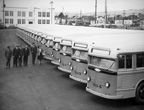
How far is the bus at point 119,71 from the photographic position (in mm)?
8633

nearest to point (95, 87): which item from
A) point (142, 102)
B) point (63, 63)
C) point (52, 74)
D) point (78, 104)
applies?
point (78, 104)

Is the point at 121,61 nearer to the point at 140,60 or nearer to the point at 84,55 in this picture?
the point at 140,60

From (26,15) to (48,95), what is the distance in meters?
74.6

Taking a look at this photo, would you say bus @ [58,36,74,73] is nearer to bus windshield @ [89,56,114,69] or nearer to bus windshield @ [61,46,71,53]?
bus windshield @ [61,46,71,53]

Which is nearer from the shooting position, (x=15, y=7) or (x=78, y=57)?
(x=78, y=57)

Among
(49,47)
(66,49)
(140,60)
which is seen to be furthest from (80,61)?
(49,47)

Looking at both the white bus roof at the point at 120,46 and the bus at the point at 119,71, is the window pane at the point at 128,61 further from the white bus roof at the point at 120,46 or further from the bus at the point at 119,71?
the white bus roof at the point at 120,46

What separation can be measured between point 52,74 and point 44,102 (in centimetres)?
552

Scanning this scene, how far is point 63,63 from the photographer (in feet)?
44.5

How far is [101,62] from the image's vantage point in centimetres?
917

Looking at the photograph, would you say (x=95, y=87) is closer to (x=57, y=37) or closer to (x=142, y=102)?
(x=142, y=102)

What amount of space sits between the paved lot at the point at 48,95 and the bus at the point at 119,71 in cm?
63

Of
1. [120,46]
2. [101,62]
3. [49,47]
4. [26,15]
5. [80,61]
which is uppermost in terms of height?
[26,15]

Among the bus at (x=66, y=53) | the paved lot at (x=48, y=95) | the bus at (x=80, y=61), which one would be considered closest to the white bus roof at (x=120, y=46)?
the bus at (x=80, y=61)
